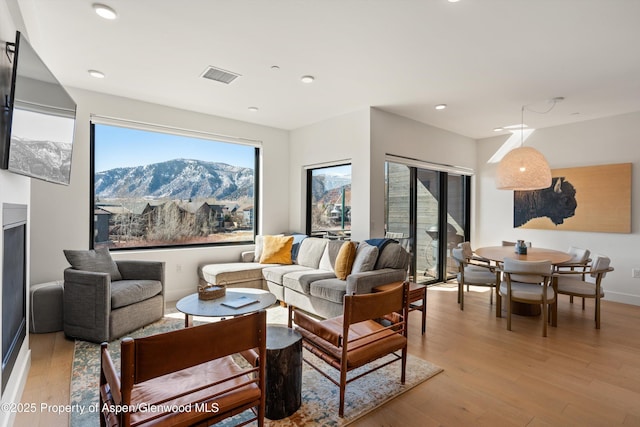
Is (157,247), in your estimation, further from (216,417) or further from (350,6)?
(350,6)

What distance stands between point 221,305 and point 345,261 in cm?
161

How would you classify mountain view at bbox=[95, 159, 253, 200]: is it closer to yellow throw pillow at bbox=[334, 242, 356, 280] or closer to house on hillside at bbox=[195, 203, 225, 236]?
house on hillside at bbox=[195, 203, 225, 236]

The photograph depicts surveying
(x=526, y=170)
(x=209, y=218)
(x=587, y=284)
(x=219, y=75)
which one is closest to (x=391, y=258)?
(x=526, y=170)

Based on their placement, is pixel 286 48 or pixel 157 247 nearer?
pixel 286 48

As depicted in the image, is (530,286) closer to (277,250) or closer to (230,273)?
(277,250)

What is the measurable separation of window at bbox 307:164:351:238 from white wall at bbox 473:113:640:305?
2999 mm

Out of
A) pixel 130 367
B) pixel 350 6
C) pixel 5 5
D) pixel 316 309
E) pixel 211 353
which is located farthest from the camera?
pixel 316 309

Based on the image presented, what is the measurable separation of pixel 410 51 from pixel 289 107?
203 centimetres

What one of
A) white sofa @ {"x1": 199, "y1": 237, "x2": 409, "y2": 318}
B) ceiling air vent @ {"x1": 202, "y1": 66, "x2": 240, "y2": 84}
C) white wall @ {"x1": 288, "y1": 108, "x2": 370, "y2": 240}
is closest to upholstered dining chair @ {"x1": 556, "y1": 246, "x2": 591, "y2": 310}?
white sofa @ {"x1": 199, "y1": 237, "x2": 409, "y2": 318}

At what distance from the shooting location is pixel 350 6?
2.23 m

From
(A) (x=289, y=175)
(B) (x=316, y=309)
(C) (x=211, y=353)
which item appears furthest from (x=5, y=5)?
(A) (x=289, y=175)

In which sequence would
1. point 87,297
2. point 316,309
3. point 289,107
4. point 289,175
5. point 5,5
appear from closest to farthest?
1. point 5,5
2. point 87,297
3. point 316,309
4. point 289,107
5. point 289,175

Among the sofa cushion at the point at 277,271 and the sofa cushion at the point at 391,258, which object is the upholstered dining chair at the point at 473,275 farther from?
the sofa cushion at the point at 277,271

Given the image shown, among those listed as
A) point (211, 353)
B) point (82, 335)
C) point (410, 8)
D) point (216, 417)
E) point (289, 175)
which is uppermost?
point (410, 8)
